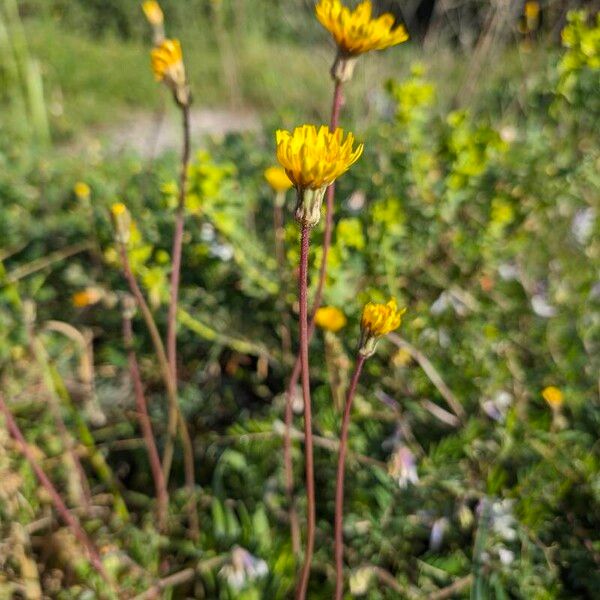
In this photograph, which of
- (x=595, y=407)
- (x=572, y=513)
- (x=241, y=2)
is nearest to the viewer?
(x=572, y=513)

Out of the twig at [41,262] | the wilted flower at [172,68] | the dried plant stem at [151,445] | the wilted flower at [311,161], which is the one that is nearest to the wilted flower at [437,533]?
the dried plant stem at [151,445]

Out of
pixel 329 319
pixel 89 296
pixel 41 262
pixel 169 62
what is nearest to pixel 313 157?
pixel 169 62

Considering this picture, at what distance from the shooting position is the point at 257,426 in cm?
108

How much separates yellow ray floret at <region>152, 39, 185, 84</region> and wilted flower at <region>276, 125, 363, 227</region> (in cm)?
37

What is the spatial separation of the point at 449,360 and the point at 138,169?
42.7 inches

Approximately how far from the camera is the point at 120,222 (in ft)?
2.93

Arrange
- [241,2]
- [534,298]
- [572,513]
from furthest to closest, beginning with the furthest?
[241,2]
[534,298]
[572,513]

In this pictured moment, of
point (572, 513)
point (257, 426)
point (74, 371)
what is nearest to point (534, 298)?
point (572, 513)

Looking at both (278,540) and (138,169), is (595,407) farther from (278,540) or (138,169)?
(138,169)

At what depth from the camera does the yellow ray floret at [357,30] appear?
726 millimetres

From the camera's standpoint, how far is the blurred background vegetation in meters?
0.99

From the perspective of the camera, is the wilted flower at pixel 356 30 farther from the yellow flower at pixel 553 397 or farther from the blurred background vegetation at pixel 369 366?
the yellow flower at pixel 553 397

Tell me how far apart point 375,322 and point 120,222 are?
44 cm

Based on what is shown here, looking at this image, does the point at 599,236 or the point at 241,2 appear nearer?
the point at 599,236
